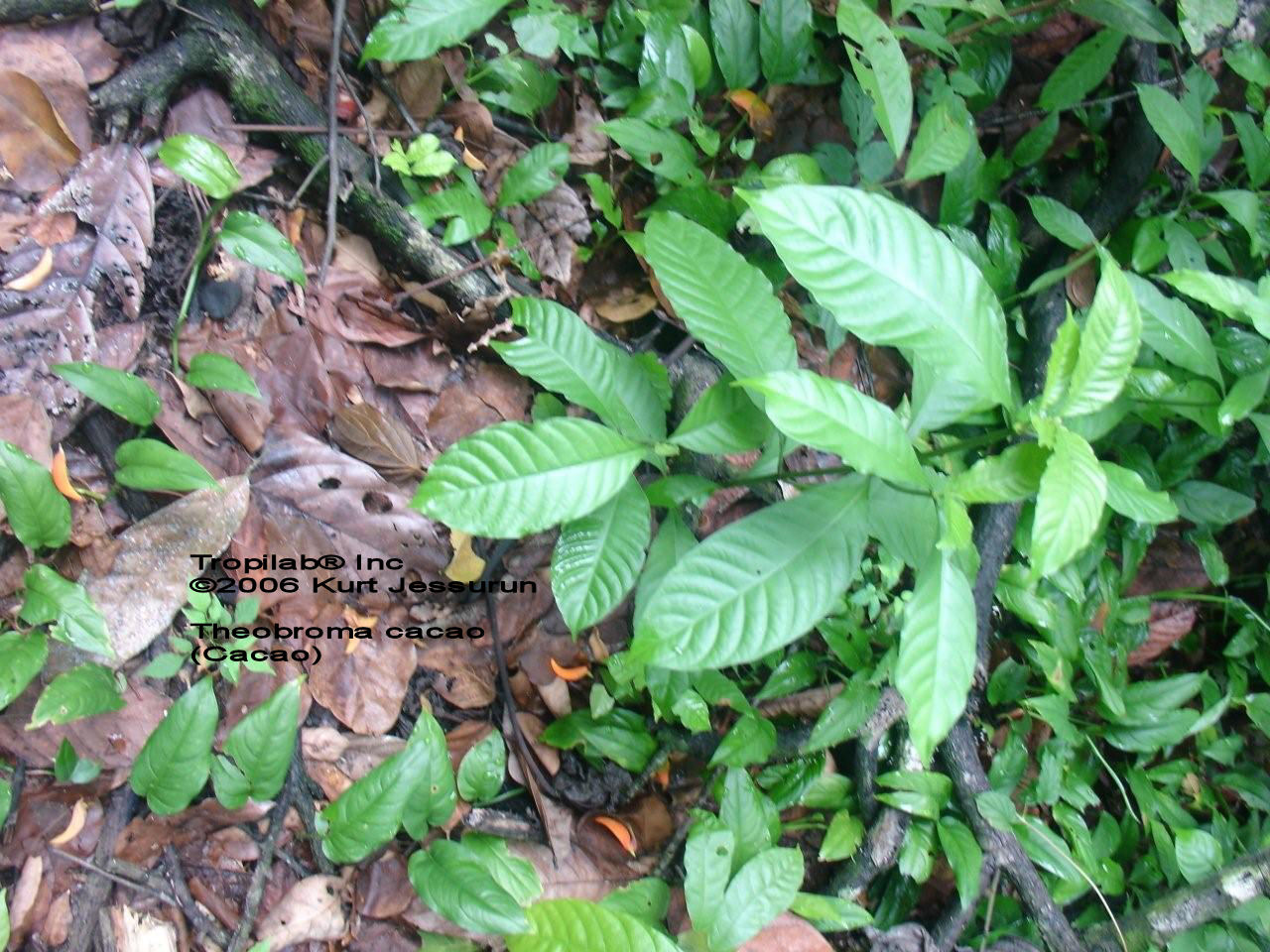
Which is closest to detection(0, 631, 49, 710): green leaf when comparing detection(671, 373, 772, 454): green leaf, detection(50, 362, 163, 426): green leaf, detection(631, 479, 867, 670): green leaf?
detection(50, 362, 163, 426): green leaf

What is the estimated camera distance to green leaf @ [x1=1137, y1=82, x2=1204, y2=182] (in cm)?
219

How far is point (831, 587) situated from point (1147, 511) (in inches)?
28.9

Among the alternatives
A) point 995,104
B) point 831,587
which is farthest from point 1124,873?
point 995,104

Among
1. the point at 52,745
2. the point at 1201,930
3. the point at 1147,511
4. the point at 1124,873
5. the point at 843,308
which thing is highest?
the point at 843,308

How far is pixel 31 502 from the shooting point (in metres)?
1.55

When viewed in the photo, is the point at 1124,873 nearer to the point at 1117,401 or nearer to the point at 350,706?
the point at 1117,401

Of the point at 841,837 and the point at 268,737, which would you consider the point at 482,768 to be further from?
the point at 841,837

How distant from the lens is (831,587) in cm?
130

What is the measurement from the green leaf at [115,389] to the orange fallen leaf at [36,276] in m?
0.21

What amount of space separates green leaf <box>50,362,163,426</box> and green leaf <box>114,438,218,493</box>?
0.06 meters

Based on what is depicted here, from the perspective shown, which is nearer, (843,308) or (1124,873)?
(843,308)

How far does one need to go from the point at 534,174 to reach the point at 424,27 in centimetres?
40

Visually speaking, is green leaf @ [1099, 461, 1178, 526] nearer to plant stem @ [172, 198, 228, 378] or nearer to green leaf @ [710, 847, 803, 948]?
green leaf @ [710, 847, 803, 948]

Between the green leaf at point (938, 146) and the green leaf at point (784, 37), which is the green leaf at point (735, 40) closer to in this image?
the green leaf at point (784, 37)
